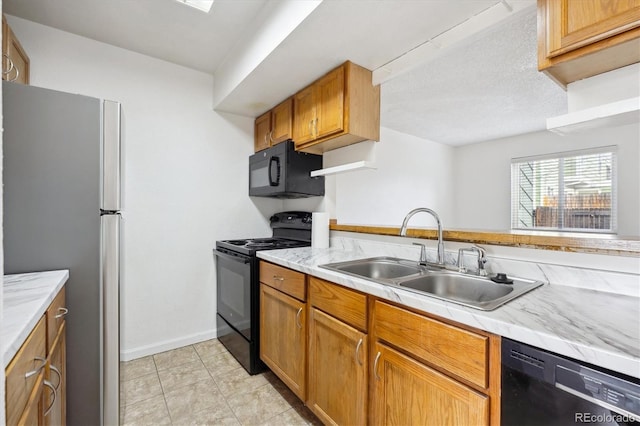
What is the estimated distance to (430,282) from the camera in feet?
4.96

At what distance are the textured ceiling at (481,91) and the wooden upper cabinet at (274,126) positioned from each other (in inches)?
37.6

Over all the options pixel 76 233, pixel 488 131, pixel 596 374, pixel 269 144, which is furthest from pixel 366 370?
pixel 488 131

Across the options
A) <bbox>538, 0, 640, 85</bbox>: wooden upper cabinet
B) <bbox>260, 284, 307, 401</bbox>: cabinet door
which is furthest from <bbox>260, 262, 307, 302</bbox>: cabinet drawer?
<bbox>538, 0, 640, 85</bbox>: wooden upper cabinet

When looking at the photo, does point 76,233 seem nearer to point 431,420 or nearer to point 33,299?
point 33,299

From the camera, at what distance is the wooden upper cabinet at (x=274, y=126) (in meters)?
2.45

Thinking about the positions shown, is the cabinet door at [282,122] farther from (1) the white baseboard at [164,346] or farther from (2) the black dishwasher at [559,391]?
(2) the black dishwasher at [559,391]

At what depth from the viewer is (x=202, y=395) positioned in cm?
186

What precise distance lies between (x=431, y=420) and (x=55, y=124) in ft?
6.59

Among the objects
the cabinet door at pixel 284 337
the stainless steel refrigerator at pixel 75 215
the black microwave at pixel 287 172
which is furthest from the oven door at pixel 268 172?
Result: the stainless steel refrigerator at pixel 75 215

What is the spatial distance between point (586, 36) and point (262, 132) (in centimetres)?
233

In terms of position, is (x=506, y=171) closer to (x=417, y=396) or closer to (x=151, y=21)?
(x=417, y=396)

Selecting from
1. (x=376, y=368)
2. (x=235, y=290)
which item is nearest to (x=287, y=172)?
(x=235, y=290)

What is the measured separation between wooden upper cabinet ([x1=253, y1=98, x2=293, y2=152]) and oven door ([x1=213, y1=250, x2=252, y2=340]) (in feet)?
3.48

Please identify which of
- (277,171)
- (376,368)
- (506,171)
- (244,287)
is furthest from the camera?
(506,171)
